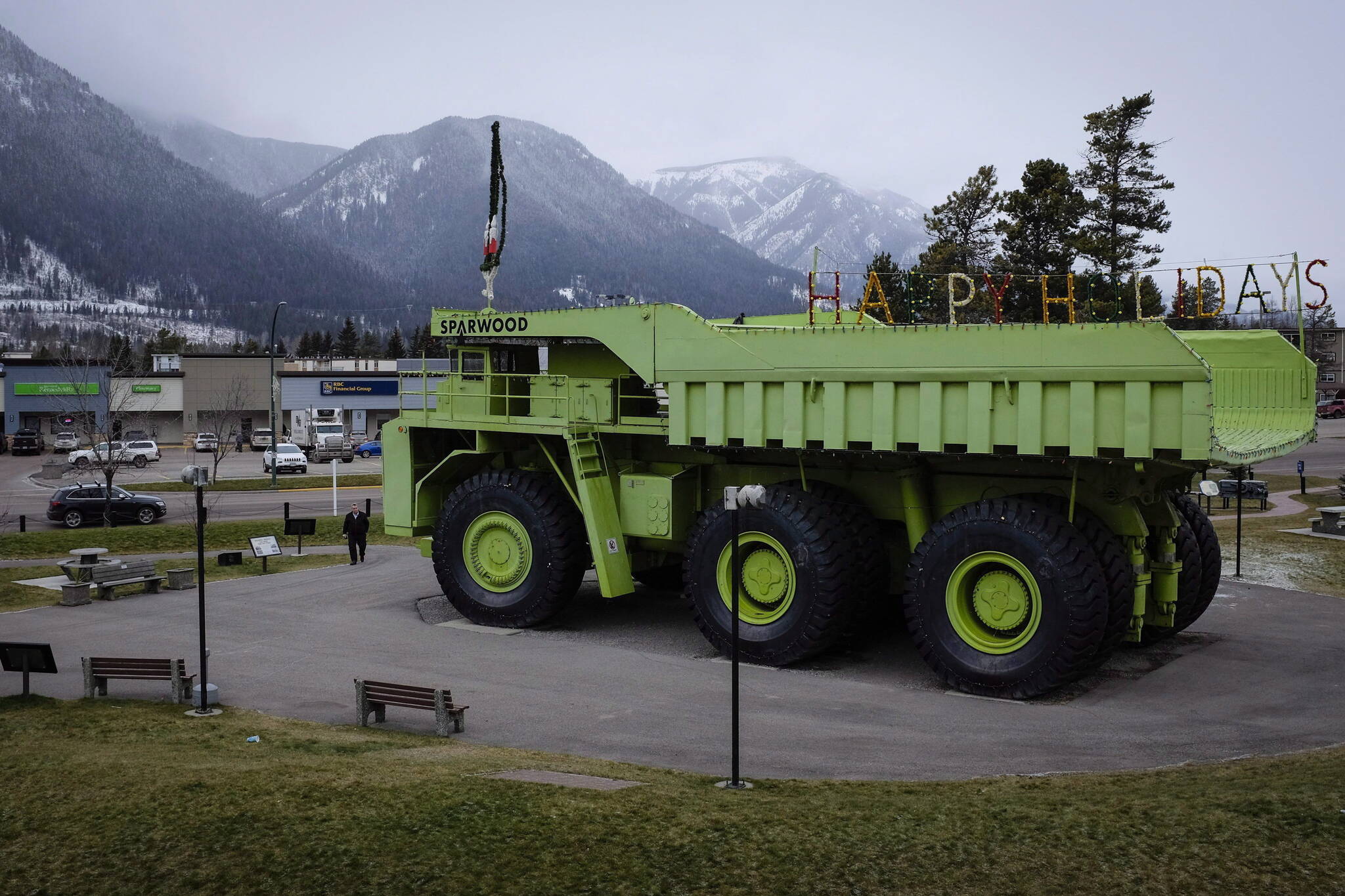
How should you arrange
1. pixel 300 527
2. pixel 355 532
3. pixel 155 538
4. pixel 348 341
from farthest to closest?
pixel 348 341, pixel 155 538, pixel 300 527, pixel 355 532

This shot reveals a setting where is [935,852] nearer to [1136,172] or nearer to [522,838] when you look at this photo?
[522,838]

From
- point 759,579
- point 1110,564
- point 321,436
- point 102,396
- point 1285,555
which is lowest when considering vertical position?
point 1285,555

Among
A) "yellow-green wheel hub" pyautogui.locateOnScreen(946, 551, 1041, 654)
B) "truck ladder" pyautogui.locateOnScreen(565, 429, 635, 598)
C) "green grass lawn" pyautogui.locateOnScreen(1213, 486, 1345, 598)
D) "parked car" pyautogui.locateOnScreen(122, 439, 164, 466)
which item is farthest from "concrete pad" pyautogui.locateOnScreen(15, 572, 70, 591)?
"parked car" pyautogui.locateOnScreen(122, 439, 164, 466)

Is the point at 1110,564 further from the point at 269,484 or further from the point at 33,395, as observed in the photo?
the point at 33,395

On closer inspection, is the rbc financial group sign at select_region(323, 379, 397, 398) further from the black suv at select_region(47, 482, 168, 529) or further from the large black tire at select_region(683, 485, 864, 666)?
the large black tire at select_region(683, 485, 864, 666)

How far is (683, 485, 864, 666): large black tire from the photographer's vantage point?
57.9 feet

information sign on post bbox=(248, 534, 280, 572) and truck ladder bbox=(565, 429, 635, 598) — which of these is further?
information sign on post bbox=(248, 534, 280, 572)

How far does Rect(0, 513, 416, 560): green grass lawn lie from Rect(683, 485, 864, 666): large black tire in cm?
1675

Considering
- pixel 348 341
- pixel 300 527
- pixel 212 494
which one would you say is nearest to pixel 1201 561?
pixel 300 527

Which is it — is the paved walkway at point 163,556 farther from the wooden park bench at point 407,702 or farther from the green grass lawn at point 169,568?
the wooden park bench at point 407,702

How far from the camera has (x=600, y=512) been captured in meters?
20.5

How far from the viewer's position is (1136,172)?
48.3 metres

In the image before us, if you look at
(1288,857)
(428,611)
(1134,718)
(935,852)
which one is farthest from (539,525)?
(1288,857)

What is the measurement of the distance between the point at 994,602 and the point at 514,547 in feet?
30.7
